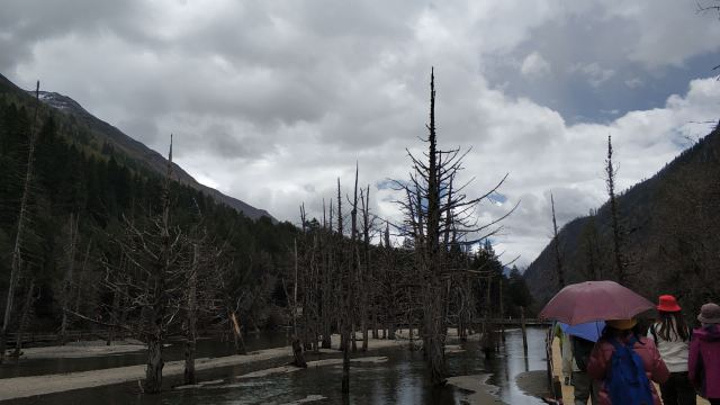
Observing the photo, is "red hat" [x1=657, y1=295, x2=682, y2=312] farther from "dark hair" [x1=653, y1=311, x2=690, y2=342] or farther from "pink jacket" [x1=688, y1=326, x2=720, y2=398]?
"pink jacket" [x1=688, y1=326, x2=720, y2=398]

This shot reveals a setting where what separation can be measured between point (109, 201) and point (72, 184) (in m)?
10.9

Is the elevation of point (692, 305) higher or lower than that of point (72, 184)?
lower

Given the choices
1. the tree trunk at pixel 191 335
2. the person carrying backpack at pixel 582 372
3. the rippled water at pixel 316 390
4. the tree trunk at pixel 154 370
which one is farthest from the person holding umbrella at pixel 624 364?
the tree trunk at pixel 191 335

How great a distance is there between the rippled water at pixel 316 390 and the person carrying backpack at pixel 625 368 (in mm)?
13346

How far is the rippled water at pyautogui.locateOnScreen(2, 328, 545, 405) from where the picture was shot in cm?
1933

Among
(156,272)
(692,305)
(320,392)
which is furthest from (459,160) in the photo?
(692,305)

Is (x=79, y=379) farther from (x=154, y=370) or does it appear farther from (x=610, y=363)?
(x=610, y=363)

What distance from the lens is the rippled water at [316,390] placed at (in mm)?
19328

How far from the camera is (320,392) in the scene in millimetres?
21359

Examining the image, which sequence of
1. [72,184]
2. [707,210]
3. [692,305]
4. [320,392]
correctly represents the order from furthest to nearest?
[72,184] < [692,305] < [707,210] < [320,392]

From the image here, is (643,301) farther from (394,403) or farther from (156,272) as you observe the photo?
(156,272)

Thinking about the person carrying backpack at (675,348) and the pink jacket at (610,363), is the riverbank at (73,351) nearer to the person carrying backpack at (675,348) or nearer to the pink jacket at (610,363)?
the person carrying backpack at (675,348)

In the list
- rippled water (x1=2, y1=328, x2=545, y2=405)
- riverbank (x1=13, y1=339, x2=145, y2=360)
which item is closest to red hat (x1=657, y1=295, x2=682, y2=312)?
rippled water (x1=2, y1=328, x2=545, y2=405)

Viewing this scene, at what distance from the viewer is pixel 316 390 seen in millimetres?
22062
